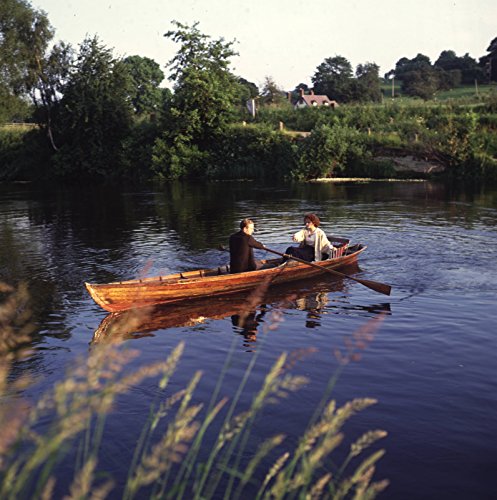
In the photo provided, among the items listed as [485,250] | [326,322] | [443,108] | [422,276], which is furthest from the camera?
[443,108]

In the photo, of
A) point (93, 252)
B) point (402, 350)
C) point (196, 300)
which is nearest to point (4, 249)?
point (93, 252)

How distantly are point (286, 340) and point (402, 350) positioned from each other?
206 centimetres

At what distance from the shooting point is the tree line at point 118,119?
51.1 meters

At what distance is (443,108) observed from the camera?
2023 inches

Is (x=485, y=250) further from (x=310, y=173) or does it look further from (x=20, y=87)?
(x=20, y=87)

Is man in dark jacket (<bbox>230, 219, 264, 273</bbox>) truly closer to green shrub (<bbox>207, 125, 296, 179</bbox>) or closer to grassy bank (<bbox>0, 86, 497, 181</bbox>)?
grassy bank (<bbox>0, 86, 497, 181</bbox>)

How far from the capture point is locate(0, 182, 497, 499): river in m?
7.19

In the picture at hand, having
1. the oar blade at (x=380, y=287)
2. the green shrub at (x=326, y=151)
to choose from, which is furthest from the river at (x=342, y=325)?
the green shrub at (x=326, y=151)

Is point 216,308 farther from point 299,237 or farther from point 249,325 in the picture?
point 299,237

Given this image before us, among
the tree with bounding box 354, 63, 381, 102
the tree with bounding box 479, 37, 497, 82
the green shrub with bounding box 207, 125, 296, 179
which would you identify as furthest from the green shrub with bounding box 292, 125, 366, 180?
the tree with bounding box 479, 37, 497, 82

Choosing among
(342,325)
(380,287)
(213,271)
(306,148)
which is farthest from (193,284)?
(306,148)

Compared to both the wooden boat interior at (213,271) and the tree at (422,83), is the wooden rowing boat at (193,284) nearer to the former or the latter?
the wooden boat interior at (213,271)

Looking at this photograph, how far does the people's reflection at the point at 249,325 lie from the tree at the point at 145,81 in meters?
98.6

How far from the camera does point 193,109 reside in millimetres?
52125
